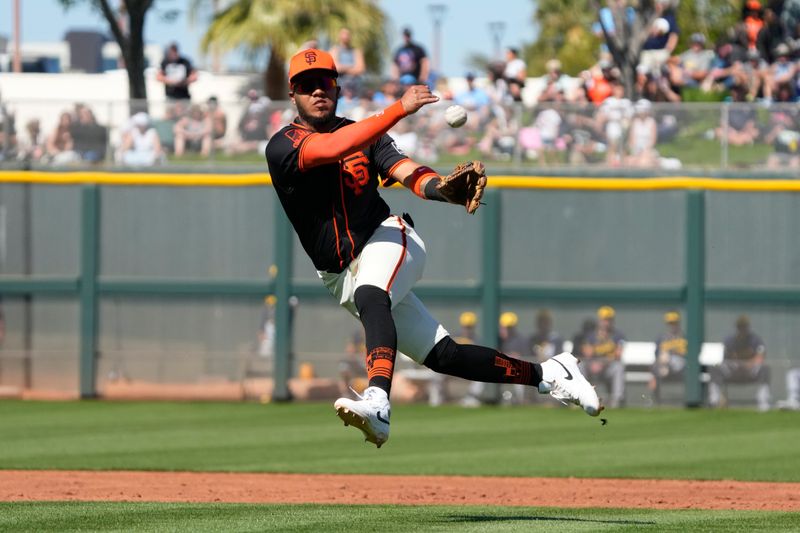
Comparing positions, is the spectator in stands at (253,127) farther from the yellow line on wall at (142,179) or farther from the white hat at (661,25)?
the white hat at (661,25)

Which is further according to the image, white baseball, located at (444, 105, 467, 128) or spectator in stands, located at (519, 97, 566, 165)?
spectator in stands, located at (519, 97, 566, 165)

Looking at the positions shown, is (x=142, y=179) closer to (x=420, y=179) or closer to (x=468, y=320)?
(x=468, y=320)

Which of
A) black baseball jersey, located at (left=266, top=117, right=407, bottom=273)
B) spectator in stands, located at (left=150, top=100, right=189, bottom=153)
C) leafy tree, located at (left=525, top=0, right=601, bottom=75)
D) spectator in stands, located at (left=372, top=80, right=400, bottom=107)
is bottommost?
black baseball jersey, located at (left=266, top=117, right=407, bottom=273)

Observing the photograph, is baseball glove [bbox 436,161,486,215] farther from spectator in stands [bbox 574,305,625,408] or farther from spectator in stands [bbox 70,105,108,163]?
spectator in stands [bbox 70,105,108,163]

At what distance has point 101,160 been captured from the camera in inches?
687

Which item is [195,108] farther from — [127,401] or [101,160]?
[127,401]

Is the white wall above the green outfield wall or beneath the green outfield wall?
above

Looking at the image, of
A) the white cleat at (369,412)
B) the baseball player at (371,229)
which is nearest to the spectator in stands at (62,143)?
the baseball player at (371,229)

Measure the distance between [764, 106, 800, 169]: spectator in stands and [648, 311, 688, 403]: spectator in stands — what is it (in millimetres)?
2148

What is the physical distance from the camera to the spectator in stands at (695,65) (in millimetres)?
20453

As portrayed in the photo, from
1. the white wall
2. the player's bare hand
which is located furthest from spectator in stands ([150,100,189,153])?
the player's bare hand

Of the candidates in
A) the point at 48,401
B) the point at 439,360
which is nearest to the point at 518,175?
the point at 48,401

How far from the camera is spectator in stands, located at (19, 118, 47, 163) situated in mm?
17266

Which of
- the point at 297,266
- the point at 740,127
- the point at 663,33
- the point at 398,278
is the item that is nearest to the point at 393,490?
the point at 398,278
